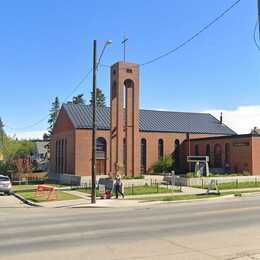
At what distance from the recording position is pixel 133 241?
38.8ft

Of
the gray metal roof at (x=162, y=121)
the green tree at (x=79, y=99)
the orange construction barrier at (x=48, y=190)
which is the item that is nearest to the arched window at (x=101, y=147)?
the gray metal roof at (x=162, y=121)

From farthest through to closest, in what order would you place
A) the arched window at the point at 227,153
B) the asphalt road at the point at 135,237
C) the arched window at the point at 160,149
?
the arched window at the point at 160,149 < the arched window at the point at 227,153 < the asphalt road at the point at 135,237

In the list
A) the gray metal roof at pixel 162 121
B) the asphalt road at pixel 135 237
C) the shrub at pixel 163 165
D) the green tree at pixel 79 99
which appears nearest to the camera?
the asphalt road at pixel 135 237

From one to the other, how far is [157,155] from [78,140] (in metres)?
11.2

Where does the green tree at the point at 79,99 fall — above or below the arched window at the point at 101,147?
above

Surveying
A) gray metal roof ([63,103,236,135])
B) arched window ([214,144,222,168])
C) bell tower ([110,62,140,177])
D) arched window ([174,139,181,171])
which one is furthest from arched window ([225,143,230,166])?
bell tower ([110,62,140,177])

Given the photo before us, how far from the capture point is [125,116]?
43.9 meters

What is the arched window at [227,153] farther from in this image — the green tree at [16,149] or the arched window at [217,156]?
the green tree at [16,149]

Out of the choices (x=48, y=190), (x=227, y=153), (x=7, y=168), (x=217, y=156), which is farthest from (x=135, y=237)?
(x=7, y=168)

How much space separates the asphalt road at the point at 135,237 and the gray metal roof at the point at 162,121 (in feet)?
122

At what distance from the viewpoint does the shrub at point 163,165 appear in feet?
186

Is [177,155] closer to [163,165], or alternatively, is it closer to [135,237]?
[163,165]

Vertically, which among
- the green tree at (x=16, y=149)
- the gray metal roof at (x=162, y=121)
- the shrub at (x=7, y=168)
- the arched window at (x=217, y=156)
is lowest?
the shrub at (x=7, y=168)

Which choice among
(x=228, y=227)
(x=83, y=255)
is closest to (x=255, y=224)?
(x=228, y=227)
